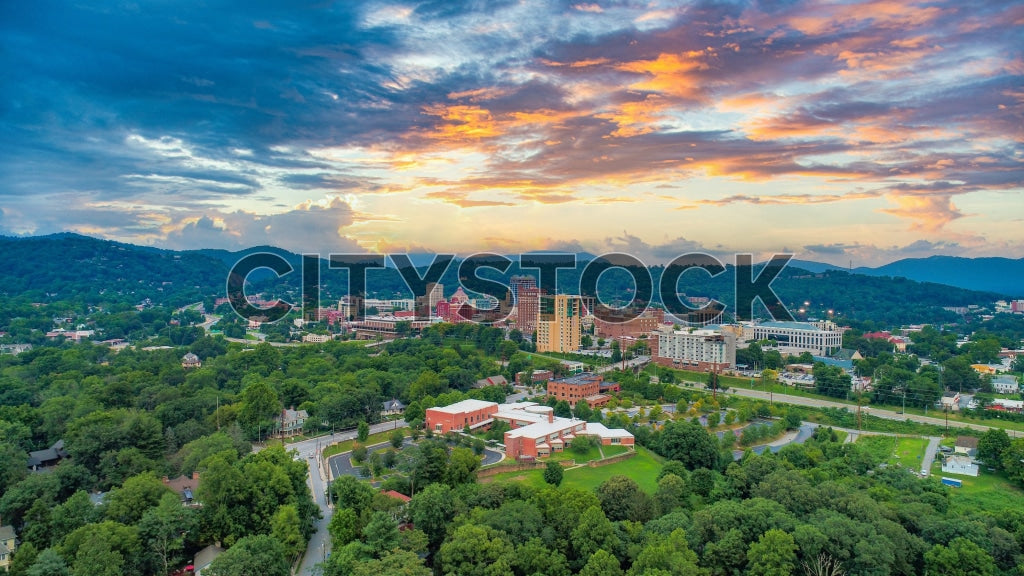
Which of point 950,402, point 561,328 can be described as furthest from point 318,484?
point 950,402

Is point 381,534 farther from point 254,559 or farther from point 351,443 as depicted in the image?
point 351,443

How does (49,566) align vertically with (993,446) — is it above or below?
below

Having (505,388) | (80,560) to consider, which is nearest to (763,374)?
(505,388)

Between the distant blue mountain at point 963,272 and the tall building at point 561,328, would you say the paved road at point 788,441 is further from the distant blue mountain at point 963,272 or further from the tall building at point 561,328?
the distant blue mountain at point 963,272

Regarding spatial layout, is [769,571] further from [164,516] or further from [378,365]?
[378,365]

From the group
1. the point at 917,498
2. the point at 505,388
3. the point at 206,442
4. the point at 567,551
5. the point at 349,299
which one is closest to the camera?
the point at 567,551
